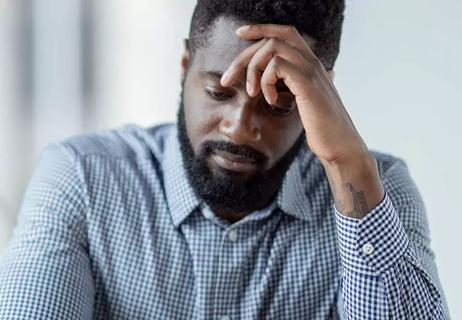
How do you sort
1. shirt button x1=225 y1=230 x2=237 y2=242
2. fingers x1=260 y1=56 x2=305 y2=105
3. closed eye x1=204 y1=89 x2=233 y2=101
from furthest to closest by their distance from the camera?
shirt button x1=225 y1=230 x2=237 y2=242, closed eye x1=204 y1=89 x2=233 y2=101, fingers x1=260 y1=56 x2=305 y2=105

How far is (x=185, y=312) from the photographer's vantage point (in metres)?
1.36

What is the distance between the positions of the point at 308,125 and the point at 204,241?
1.08ft

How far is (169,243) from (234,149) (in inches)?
9.1

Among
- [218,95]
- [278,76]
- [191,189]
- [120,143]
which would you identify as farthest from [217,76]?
[120,143]

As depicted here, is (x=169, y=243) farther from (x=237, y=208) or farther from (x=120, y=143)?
(x=120, y=143)

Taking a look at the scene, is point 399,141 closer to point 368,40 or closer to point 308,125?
point 368,40

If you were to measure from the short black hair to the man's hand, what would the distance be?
2.0 inches

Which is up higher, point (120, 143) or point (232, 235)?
point (120, 143)

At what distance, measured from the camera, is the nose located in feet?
4.03

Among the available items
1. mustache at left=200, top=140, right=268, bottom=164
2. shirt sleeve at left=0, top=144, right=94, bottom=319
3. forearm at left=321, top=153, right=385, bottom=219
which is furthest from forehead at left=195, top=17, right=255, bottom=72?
shirt sleeve at left=0, top=144, right=94, bottom=319

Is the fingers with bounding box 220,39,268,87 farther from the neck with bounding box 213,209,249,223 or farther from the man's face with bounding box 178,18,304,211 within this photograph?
the neck with bounding box 213,209,249,223

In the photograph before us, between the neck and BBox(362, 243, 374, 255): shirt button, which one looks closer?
BBox(362, 243, 374, 255): shirt button

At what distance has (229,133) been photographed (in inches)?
49.0

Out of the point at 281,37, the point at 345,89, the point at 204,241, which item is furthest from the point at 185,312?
the point at 345,89
